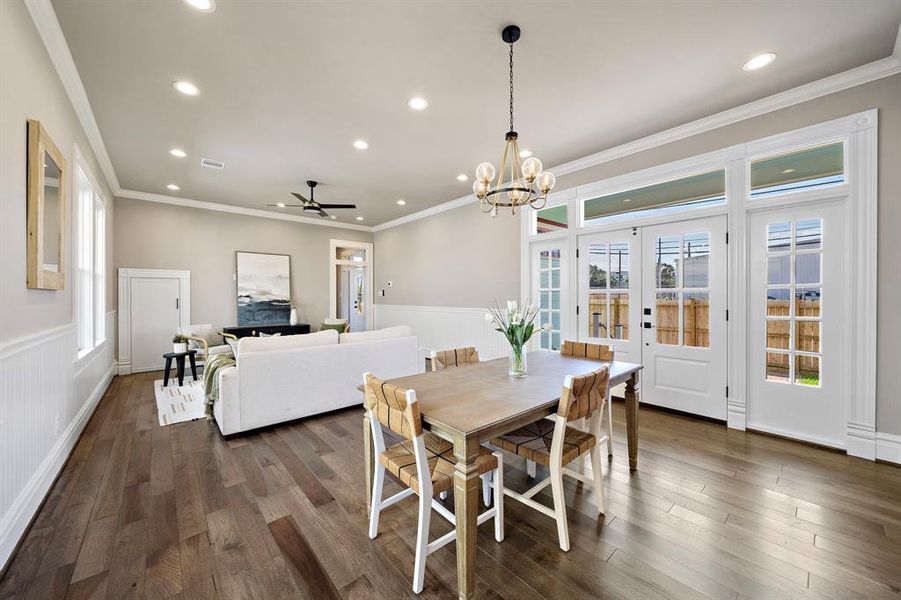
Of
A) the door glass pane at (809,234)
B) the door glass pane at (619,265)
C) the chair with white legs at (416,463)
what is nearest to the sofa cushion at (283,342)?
the chair with white legs at (416,463)

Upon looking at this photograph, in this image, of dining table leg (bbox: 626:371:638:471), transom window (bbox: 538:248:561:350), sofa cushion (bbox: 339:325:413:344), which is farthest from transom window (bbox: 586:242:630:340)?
sofa cushion (bbox: 339:325:413:344)

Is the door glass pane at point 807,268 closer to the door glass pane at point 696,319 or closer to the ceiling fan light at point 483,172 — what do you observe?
the door glass pane at point 696,319

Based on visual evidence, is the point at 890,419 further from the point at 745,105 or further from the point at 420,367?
the point at 420,367

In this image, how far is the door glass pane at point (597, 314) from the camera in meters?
4.36

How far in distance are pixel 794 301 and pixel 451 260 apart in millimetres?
4585

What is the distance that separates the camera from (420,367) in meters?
4.82

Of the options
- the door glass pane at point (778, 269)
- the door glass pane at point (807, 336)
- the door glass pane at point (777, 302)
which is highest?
the door glass pane at point (778, 269)

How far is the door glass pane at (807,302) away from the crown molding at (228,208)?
762 cm

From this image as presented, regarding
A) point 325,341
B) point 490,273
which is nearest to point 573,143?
point 490,273

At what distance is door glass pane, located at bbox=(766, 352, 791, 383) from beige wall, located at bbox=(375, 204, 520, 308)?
2.89 meters

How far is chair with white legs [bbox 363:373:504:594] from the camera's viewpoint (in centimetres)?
154

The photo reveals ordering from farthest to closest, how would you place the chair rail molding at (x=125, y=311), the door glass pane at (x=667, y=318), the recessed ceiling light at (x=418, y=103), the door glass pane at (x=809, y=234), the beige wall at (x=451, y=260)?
1. the chair rail molding at (x=125, y=311)
2. the beige wall at (x=451, y=260)
3. the door glass pane at (x=667, y=318)
4. the recessed ceiling light at (x=418, y=103)
5. the door glass pane at (x=809, y=234)

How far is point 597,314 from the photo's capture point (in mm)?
4422

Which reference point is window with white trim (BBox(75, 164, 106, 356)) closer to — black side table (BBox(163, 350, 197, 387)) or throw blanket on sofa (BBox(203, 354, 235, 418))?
black side table (BBox(163, 350, 197, 387))
